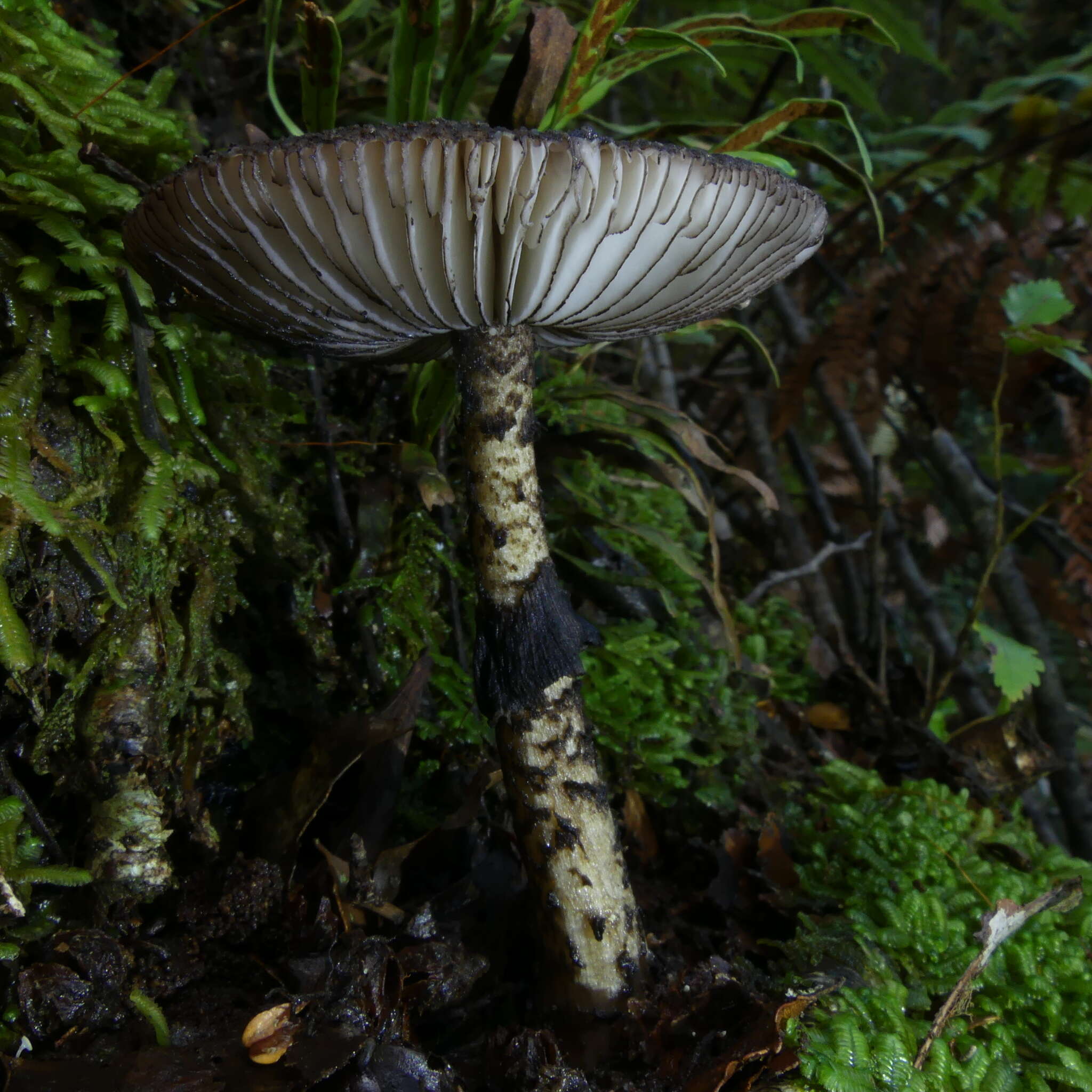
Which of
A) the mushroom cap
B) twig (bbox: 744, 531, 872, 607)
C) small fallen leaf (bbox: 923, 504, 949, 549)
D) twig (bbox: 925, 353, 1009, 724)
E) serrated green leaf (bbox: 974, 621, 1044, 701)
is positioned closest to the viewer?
the mushroom cap

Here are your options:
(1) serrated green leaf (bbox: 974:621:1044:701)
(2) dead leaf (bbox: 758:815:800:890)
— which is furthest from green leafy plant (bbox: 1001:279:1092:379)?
(2) dead leaf (bbox: 758:815:800:890)

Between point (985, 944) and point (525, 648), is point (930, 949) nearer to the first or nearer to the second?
point (985, 944)

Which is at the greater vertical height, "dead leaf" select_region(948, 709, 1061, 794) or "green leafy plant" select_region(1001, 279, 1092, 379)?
"green leafy plant" select_region(1001, 279, 1092, 379)

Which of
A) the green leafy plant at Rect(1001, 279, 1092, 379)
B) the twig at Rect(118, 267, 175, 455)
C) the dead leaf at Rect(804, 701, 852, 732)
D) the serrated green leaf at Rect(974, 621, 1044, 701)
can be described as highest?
the green leafy plant at Rect(1001, 279, 1092, 379)

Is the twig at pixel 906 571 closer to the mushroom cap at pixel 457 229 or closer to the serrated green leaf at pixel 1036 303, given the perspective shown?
the serrated green leaf at pixel 1036 303

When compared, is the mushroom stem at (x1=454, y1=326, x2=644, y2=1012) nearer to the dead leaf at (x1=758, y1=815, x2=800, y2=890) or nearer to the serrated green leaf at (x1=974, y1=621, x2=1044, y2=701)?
the dead leaf at (x1=758, y1=815, x2=800, y2=890)

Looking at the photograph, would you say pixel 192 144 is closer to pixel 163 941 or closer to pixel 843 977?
pixel 163 941

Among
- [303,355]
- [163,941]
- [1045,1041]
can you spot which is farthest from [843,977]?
[303,355]

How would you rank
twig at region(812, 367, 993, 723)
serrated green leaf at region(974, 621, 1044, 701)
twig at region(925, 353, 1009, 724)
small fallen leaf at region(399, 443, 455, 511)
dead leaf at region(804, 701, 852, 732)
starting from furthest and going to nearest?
twig at region(812, 367, 993, 723)
dead leaf at region(804, 701, 852, 732)
twig at region(925, 353, 1009, 724)
serrated green leaf at region(974, 621, 1044, 701)
small fallen leaf at region(399, 443, 455, 511)
